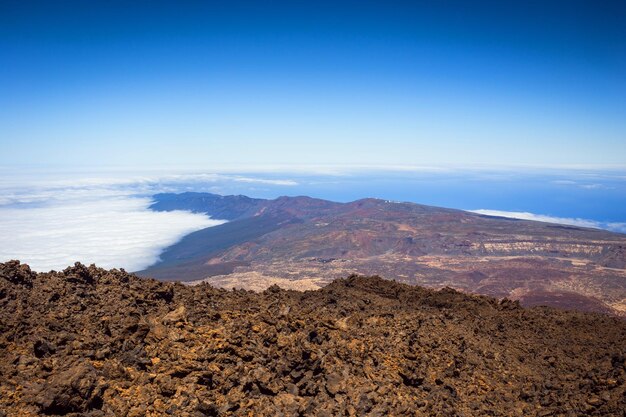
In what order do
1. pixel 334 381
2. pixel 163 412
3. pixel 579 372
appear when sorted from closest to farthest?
pixel 163 412 < pixel 334 381 < pixel 579 372

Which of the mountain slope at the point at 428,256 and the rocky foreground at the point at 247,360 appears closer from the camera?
the rocky foreground at the point at 247,360

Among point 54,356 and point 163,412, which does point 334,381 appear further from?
point 54,356

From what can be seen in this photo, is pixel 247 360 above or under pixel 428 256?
above

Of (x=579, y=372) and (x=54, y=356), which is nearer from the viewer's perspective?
(x=54, y=356)

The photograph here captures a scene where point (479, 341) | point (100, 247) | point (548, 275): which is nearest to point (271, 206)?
point (100, 247)

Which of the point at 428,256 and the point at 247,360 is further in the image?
the point at 428,256
